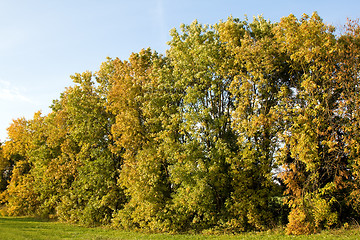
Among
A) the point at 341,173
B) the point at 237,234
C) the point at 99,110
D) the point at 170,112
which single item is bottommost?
the point at 237,234

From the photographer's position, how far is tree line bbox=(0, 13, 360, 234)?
17.0 m

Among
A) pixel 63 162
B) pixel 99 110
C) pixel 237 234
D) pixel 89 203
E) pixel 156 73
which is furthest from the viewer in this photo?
pixel 63 162

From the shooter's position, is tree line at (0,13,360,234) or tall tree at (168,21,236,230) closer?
tree line at (0,13,360,234)

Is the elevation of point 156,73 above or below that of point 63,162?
above

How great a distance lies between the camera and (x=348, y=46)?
56.7 feet

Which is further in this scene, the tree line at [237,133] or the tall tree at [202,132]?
the tall tree at [202,132]

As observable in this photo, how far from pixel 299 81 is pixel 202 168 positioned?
808cm

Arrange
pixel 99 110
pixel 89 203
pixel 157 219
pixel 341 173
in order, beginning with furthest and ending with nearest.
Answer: pixel 99 110, pixel 89 203, pixel 157 219, pixel 341 173

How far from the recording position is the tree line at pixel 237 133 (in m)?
17.0

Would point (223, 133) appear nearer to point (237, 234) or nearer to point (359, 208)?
point (237, 234)

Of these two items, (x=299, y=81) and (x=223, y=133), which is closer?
(x=299, y=81)

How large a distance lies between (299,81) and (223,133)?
598 centimetres

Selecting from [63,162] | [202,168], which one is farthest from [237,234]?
[63,162]

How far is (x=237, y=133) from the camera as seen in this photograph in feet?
67.3
